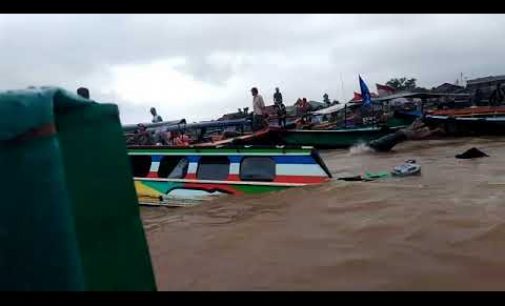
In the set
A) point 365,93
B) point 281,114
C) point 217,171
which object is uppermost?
point 365,93

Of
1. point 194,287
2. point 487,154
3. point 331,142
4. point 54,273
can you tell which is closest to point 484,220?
point 194,287

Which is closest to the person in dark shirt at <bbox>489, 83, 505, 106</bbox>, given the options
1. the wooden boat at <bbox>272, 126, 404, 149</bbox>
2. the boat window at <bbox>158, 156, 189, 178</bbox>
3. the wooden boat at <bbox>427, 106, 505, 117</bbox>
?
the wooden boat at <bbox>427, 106, 505, 117</bbox>

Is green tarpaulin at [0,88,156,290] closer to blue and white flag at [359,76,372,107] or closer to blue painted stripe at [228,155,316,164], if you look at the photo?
blue painted stripe at [228,155,316,164]

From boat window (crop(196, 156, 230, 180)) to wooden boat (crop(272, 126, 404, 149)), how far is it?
11.2 metres

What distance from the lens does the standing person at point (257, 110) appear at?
15816 mm

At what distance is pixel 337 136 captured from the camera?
23.0 meters

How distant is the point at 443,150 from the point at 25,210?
18.7m

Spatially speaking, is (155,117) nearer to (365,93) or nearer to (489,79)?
(365,93)

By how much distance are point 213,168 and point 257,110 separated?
249 inches

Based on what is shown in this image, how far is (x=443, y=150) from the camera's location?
62.6 ft

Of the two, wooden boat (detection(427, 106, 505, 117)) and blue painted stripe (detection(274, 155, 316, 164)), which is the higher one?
blue painted stripe (detection(274, 155, 316, 164))

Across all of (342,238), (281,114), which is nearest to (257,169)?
(342,238)

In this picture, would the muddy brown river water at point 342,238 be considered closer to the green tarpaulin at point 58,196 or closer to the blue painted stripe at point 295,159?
the blue painted stripe at point 295,159

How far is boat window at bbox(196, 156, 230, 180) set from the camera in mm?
10391
